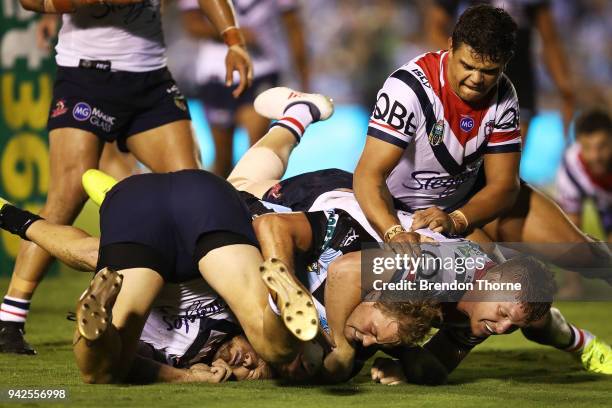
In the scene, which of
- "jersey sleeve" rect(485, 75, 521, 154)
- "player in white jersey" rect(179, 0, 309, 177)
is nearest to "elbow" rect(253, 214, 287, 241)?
"jersey sleeve" rect(485, 75, 521, 154)

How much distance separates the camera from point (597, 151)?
30.5 feet

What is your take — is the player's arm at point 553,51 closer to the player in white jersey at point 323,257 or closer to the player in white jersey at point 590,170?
the player in white jersey at point 590,170

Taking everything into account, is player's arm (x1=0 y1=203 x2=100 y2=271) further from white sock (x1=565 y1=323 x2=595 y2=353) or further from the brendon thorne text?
white sock (x1=565 y1=323 x2=595 y2=353)

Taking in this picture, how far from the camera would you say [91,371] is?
4.29 meters

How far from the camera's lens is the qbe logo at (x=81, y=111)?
18.8 feet

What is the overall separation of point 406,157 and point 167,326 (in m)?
1.39

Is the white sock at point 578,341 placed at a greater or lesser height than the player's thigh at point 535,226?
lesser

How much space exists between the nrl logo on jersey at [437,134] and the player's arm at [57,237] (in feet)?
4.91

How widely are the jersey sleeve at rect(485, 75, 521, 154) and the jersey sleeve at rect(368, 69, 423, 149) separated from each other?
38 centimetres

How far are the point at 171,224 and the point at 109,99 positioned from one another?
147cm

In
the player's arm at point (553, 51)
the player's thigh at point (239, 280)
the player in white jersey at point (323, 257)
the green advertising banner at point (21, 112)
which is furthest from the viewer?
the player's arm at point (553, 51)

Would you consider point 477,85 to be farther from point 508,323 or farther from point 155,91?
point 155,91

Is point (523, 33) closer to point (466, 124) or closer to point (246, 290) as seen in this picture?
point (466, 124)

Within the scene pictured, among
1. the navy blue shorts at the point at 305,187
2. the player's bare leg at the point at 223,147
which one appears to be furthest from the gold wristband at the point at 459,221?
the player's bare leg at the point at 223,147
